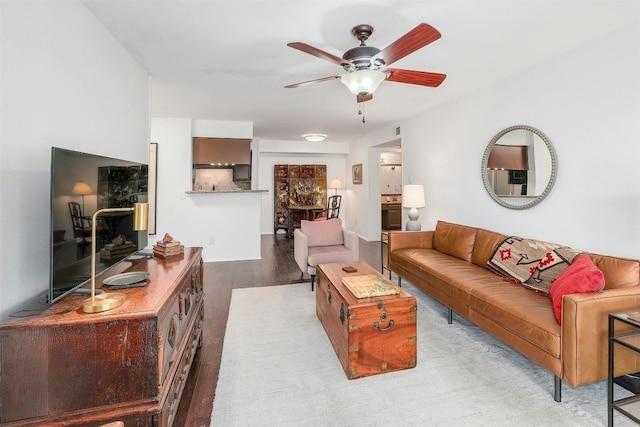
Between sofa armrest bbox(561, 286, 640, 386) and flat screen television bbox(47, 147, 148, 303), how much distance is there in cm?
252

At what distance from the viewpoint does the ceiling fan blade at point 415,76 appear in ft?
7.20

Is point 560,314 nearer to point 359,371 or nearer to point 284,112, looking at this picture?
point 359,371

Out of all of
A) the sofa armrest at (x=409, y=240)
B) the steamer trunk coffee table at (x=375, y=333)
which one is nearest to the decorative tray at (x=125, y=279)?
the steamer trunk coffee table at (x=375, y=333)

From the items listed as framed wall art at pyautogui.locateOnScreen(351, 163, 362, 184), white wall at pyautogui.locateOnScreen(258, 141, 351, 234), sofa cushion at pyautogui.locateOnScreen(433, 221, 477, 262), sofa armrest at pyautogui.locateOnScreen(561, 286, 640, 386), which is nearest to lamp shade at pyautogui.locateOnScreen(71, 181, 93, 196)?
sofa armrest at pyautogui.locateOnScreen(561, 286, 640, 386)

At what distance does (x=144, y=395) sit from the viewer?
1.17 m

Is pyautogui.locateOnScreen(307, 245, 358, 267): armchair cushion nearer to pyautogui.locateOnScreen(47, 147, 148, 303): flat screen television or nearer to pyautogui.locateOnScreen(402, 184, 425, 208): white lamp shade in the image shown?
pyautogui.locateOnScreen(402, 184, 425, 208): white lamp shade

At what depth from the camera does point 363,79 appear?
6.81 feet

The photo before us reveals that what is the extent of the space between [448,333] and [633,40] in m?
2.62

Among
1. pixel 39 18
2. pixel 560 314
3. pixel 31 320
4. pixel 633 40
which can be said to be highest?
pixel 633 40

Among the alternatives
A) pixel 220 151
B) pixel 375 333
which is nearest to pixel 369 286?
pixel 375 333

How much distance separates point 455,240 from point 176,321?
121 inches

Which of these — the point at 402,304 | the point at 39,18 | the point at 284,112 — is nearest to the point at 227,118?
the point at 284,112

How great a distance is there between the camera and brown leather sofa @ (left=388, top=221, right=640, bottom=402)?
63.9 inches

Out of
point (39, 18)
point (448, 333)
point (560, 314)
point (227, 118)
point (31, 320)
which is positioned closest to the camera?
point (31, 320)
